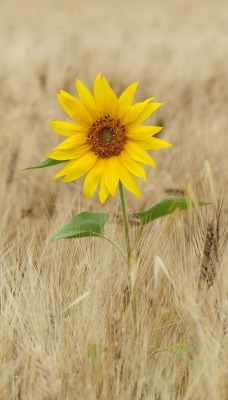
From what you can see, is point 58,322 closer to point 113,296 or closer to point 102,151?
point 113,296

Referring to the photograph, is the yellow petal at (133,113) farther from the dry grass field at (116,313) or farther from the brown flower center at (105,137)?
the dry grass field at (116,313)

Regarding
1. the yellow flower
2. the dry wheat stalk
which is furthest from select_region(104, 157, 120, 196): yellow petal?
the dry wheat stalk

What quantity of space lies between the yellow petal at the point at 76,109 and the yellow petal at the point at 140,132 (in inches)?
2.1

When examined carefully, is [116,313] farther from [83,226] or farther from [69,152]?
[69,152]

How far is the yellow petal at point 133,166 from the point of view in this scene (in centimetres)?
105

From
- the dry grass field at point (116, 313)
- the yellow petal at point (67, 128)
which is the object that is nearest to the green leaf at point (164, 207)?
the dry grass field at point (116, 313)

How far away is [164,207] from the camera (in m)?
1.10

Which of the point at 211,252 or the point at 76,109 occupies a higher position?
the point at 76,109

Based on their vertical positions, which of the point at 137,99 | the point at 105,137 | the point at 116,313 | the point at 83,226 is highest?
the point at 137,99

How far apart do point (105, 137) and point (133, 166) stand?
6 centimetres

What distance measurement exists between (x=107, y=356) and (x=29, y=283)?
211 mm

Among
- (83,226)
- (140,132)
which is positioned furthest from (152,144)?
(83,226)

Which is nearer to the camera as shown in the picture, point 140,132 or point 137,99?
point 140,132

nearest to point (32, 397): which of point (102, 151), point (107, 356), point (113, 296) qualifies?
point (107, 356)
